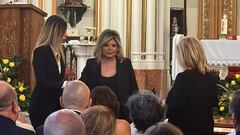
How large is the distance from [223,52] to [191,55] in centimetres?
479

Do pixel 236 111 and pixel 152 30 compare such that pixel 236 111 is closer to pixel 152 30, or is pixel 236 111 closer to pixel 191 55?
pixel 191 55

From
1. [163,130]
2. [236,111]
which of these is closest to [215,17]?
[236,111]

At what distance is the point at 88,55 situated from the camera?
11383 millimetres

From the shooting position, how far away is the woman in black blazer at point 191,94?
4.19 metres

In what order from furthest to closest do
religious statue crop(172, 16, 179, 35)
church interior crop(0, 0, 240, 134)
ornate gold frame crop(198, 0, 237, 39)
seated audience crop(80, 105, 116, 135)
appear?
religious statue crop(172, 16, 179, 35), ornate gold frame crop(198, 0, 237, 39), church interior crop(0, 0, 240, 134), seated audience crop(80, 105, 116, 135)

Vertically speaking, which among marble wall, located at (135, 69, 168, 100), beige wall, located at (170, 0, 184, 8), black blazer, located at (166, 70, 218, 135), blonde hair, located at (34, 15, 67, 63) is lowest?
marble wall, located at (135, 69, 168, 100)

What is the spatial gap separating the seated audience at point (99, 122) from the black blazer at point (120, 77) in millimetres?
1856

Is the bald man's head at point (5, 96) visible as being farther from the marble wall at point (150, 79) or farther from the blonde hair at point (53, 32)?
the marble wall at point (150, 79)

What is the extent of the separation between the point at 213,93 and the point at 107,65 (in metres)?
1.04

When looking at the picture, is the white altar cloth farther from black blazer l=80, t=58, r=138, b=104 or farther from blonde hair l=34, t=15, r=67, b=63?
blonde hair l=34, t=15, r=67, b=63

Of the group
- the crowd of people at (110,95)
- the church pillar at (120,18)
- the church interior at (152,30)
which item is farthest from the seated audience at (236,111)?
the church pillar at (120,18)

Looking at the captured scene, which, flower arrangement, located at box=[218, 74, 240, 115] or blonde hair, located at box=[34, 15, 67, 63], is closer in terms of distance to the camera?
blonde hair, located at box=[34, 15, 67, 63]

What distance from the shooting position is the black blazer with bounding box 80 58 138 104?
15.6 ft

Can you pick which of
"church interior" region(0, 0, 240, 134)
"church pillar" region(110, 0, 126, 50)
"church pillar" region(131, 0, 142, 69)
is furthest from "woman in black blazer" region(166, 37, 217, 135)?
"church pillar" region(110, 0, 126, 50)
